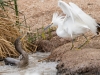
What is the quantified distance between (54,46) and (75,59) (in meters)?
1.92

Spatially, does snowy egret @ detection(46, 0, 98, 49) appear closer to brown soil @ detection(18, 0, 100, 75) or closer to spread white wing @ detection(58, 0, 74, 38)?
spread white wing @ detection(58, 0, 74, 38)

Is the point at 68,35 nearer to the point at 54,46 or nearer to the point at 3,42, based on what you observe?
the point at 54,46

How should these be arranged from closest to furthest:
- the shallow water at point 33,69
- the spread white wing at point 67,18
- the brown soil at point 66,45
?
the brown soil at point 66,45 → the shallow water at point 33,69 → the spread white wing at point 67,18

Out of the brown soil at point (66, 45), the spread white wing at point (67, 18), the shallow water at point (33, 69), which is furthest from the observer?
the spread white wing at point (67, 18)

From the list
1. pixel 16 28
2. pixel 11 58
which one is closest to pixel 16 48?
pixel 11 58

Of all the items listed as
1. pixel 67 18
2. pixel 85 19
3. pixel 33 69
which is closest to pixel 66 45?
pixel 67 18

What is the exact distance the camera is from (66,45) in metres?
7.94

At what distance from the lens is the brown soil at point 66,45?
20.1 ft

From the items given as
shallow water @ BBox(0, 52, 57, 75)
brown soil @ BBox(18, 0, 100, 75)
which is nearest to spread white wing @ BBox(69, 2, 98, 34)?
brown soil @ BBox(18, 0, 100, 75)

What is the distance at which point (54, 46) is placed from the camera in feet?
27.5

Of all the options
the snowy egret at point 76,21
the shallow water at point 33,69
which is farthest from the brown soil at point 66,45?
the snowy egret at point 76,21

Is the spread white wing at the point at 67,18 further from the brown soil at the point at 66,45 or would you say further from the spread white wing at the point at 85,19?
the brown soil at the point at 66,45

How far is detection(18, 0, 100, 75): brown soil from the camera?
611 cm

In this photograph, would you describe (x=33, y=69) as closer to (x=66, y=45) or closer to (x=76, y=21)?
(x=66, y=45)
